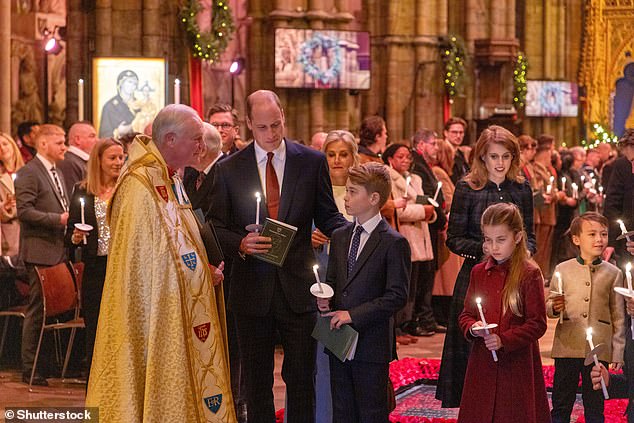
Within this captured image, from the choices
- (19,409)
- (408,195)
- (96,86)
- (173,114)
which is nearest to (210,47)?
(96,86)

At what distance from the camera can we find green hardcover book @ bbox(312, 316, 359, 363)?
577 centimetres

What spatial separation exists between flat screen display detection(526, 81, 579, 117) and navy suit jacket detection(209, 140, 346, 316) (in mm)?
20873

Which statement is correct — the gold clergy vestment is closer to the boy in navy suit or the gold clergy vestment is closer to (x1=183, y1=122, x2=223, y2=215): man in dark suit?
the boy in navy suit

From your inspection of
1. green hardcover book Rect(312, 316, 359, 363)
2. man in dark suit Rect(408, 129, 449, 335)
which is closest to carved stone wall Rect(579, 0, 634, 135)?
man in dark suit Rect(408, 129, 449, 335)

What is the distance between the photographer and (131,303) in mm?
5180

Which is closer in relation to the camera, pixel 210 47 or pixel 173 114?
pixel 173 114

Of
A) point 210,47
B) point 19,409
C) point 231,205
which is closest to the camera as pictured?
point 231,205

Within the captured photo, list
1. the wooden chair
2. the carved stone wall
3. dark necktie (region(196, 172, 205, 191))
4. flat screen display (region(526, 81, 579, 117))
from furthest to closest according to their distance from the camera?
the carved stone wall < flat screen display (region(526, 81, 579, 117)) < the wooden chair < dark necktie (region(196, 172, 205, 191))

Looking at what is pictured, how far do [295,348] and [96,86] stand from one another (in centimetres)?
667

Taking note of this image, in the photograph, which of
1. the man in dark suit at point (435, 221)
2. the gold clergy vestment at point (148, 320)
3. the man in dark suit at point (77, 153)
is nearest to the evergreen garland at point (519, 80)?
the man in dark suit at point (435, 221)

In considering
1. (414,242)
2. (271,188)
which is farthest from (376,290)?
(414,242)

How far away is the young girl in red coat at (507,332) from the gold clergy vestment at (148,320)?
140cm

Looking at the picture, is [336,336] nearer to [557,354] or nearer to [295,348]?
[295,348]

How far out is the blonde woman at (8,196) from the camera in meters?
9.58
